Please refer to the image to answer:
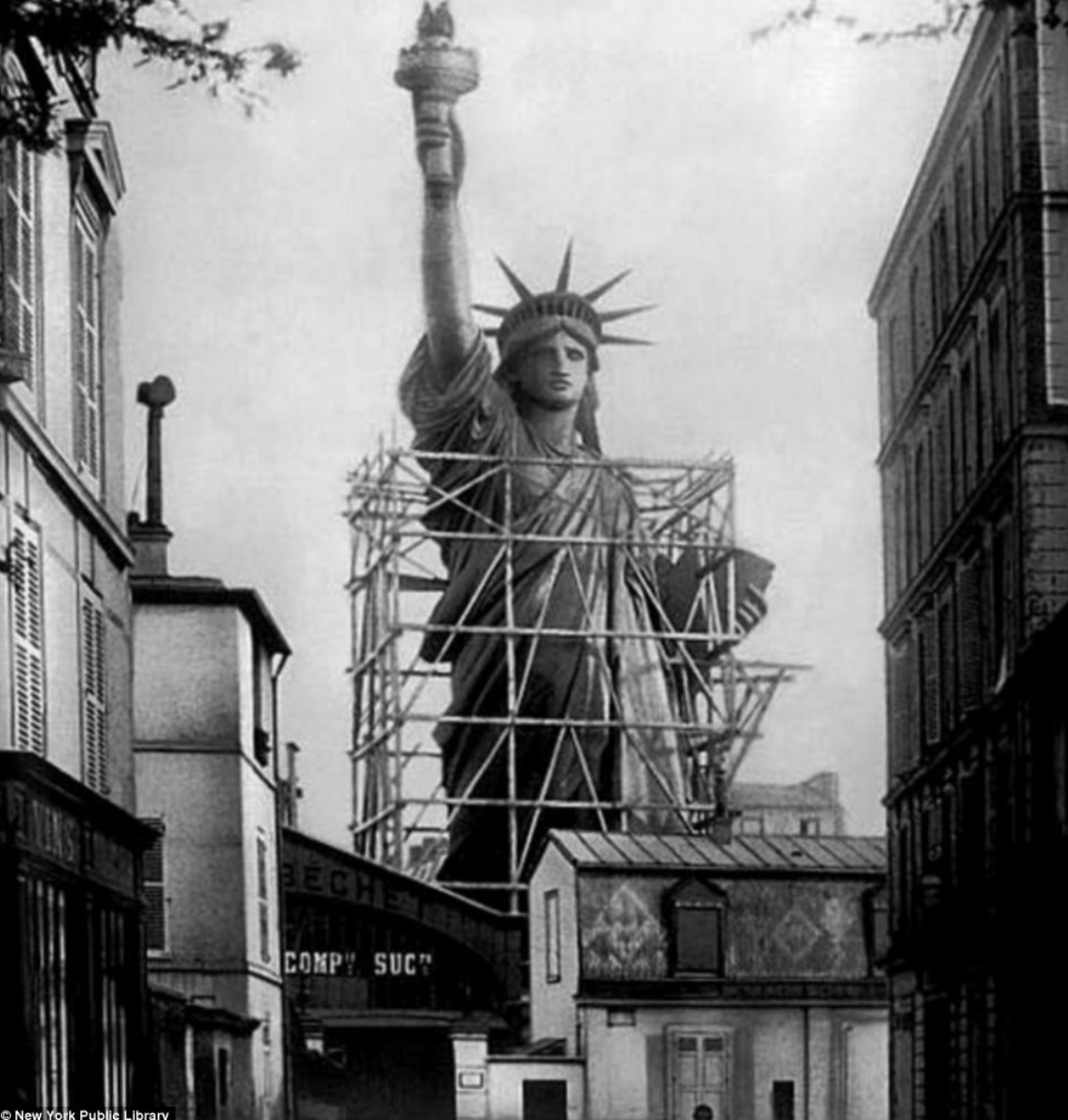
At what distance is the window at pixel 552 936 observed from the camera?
39.4m

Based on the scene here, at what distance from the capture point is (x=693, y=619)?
5344cm

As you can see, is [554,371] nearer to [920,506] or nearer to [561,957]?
[561,957]

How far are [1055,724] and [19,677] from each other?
905cm

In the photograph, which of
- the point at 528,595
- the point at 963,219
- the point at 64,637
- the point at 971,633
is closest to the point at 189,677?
the point at 971,633

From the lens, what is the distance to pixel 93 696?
20984 mm

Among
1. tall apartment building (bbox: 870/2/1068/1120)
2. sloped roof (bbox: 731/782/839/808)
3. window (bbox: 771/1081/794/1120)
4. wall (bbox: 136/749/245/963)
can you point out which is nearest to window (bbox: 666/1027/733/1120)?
window (bbox: 771/1081/794/1120)

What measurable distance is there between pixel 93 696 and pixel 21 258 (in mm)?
3373

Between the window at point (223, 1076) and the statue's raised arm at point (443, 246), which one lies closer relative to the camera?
the window at point (223, 1076)

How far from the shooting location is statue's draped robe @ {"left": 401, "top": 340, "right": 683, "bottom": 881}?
5291 centimetres

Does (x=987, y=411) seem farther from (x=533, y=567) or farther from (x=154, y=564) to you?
(x=533, y=567)

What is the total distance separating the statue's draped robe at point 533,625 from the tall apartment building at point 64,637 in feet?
98.9

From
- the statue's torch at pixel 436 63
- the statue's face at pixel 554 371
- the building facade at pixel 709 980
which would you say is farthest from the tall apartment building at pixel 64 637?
the statue's face at pixel 554 371

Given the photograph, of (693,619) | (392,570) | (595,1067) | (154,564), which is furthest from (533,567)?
(154,564)

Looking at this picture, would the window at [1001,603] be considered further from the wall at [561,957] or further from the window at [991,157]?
the wall at [561,957]
